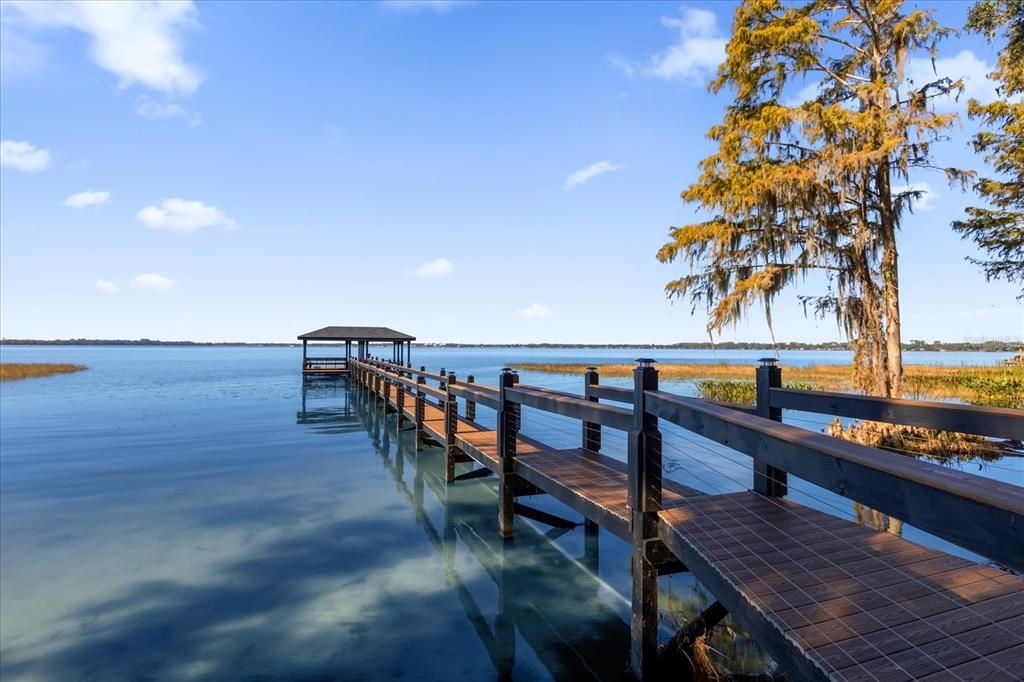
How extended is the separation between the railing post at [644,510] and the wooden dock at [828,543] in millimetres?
11

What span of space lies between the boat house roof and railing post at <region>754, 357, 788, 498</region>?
1381 inches

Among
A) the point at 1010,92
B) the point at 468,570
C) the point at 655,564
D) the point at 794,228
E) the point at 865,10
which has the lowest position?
the point at 468,570

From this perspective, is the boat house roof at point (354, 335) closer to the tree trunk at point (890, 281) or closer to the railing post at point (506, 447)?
the tree trunk at point (890, 281)

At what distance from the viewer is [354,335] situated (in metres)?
39.8

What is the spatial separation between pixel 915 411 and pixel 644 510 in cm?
206

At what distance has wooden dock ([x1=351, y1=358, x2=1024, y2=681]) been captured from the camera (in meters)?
1.66

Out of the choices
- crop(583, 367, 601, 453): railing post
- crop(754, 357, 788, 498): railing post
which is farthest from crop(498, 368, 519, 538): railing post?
crop(754, 357, 788, 498): railing post

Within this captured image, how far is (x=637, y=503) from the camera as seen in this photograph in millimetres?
4094

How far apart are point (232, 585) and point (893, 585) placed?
20.9ft

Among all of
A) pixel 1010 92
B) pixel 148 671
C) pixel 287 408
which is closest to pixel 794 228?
pixel 1010 92

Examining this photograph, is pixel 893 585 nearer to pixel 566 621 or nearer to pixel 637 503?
pixel 637 503

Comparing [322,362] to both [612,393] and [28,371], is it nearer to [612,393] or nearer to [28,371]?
[28,371]

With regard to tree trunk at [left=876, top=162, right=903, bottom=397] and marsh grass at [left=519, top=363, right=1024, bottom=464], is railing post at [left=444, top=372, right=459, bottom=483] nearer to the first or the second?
marsh grass at [left=519, top=363, right=1024, bottom=464]

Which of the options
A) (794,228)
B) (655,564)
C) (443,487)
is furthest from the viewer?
(794,228)
